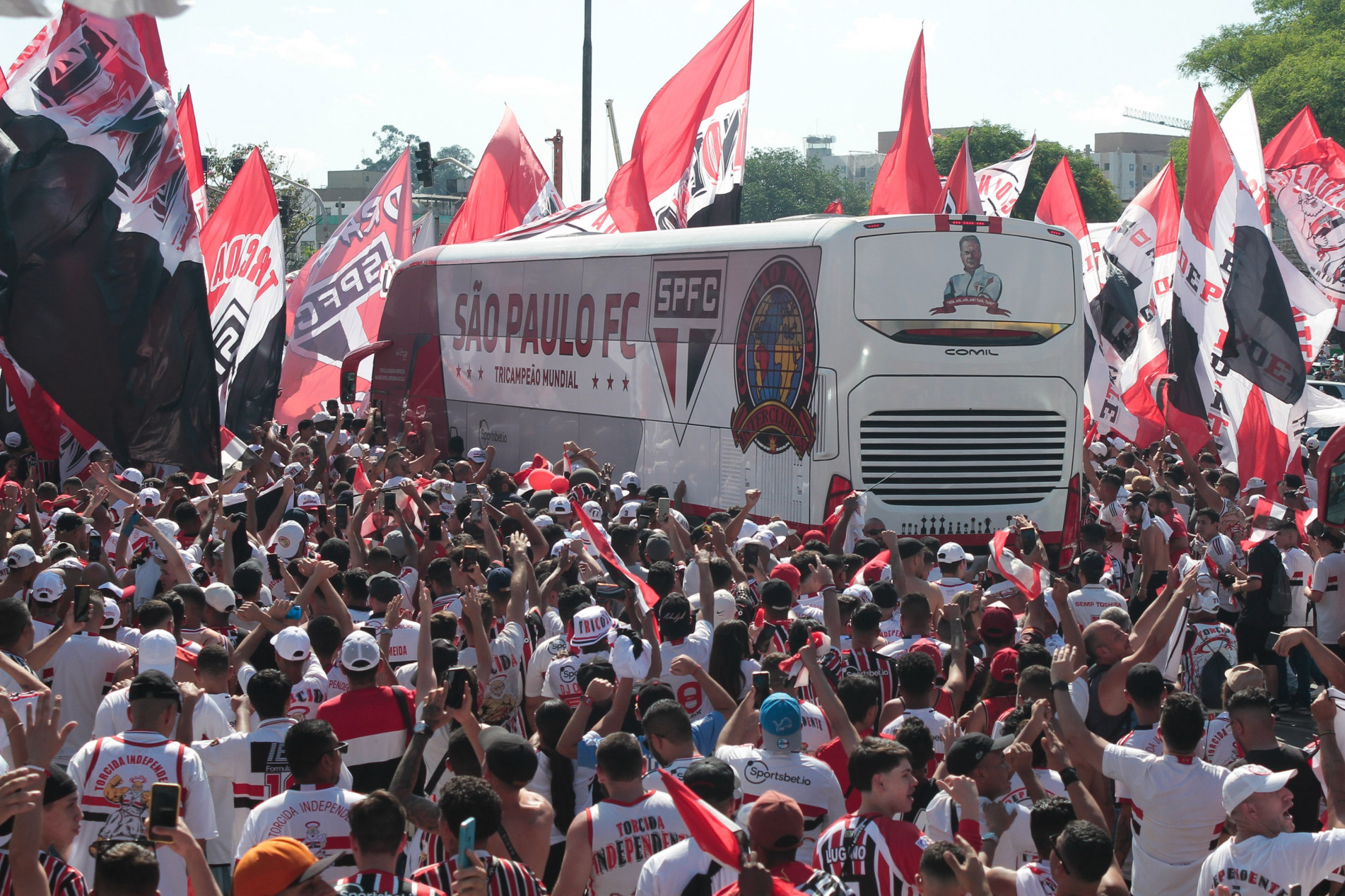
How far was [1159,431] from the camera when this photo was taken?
1781 cm

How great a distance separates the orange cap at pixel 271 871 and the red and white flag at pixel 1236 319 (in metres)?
12.7

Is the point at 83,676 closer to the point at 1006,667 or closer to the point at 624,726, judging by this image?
the point at 624,726

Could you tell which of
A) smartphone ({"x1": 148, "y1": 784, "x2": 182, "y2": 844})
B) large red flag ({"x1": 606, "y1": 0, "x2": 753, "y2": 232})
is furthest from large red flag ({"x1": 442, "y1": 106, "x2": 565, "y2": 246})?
smartphone ({"x1": 148, "y1": 784, "x2": 182, "y2": 844})

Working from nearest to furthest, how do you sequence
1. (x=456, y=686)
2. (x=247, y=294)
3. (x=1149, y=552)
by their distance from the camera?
1. (x=456, y=686)
2. (x=1149, y=552)
3. (x=247, y=294)

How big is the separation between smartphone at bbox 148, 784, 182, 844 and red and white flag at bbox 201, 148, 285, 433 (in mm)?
13005

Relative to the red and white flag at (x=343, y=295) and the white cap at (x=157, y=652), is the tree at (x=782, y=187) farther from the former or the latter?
the white cap at (x=157, y=652)

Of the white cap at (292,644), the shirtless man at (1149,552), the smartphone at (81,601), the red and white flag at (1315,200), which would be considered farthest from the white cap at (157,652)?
the red and white flag at (1315,200)

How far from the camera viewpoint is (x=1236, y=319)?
48.1 ft

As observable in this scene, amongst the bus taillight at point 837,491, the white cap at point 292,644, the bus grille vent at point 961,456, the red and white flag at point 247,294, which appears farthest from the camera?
the red and white flag at point 247,294

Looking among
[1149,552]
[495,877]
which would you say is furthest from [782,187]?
[495,877]

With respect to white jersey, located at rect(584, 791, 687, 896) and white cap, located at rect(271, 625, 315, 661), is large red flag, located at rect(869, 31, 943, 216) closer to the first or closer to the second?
white cap, located at rect(271, 625, 315, 661)

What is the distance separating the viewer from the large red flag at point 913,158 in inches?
734

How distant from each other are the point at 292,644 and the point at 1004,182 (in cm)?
2247

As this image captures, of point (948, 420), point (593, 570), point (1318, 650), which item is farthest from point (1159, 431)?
point (1318, 650)
